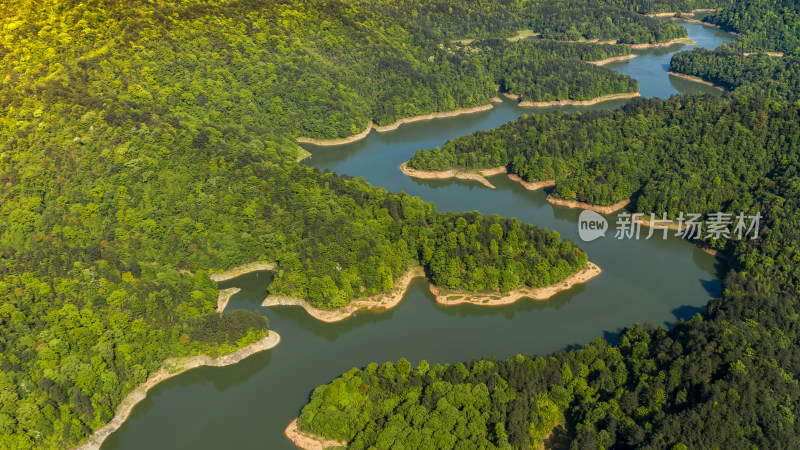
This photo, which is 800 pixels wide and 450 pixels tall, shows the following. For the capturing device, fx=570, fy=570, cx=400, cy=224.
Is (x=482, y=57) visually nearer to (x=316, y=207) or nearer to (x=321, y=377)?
(x=316, y=207)

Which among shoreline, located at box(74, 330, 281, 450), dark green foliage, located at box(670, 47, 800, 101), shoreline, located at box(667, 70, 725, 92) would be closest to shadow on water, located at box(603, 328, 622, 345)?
shoreline, located at box(74, 330, 281, 450)

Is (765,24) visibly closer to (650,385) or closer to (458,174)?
(458,174)

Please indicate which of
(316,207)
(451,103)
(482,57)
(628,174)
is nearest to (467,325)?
(316,207)

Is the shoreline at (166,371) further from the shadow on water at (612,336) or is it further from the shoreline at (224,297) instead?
the shadow on water at (612,336)

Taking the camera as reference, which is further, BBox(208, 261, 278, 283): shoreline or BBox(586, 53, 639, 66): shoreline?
BBox(586, 53, 639, 66): shoreline

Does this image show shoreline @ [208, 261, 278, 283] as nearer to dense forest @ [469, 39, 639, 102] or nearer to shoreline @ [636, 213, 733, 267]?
shoreline @ [636, 213, 733, 267]

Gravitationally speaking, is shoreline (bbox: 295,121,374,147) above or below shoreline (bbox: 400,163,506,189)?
above

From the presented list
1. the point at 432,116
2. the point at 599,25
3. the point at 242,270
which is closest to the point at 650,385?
the point at 242,270
